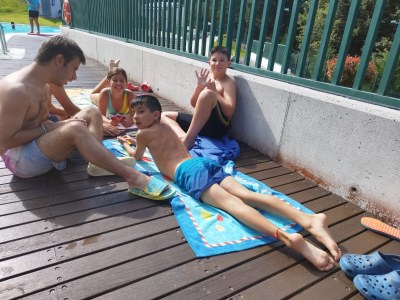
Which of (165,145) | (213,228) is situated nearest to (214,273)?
(213,228)

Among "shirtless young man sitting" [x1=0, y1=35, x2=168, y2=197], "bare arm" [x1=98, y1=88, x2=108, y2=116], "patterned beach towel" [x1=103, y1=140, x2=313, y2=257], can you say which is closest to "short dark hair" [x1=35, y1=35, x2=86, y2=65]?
"shirtless young man sitting" [x1=0, y1=35, x2=168, y2=197]

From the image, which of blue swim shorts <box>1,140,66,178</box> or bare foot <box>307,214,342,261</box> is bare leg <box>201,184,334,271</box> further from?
blue swim shorts <box>1,140,66,178</box>

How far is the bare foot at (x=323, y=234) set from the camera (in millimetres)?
2191

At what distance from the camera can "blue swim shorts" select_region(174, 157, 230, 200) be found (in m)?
2.66

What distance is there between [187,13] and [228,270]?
4.93m

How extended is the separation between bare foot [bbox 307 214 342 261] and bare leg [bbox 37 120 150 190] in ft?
4.80

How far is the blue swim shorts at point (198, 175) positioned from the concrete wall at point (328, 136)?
1.17 meters

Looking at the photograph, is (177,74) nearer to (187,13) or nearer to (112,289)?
(187,13)

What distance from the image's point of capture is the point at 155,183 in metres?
2.75

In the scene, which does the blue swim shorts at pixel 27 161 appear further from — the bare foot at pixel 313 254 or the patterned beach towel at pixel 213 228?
the bare foot at pixel 313 254

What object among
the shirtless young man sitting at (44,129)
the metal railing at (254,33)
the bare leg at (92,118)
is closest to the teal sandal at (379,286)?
the metal railing at (254,33)

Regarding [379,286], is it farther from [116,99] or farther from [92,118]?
[116,99]

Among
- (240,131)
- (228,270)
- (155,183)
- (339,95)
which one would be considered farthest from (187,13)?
(228,270)

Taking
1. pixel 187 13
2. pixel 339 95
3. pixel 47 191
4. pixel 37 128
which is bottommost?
pixel 47 191
